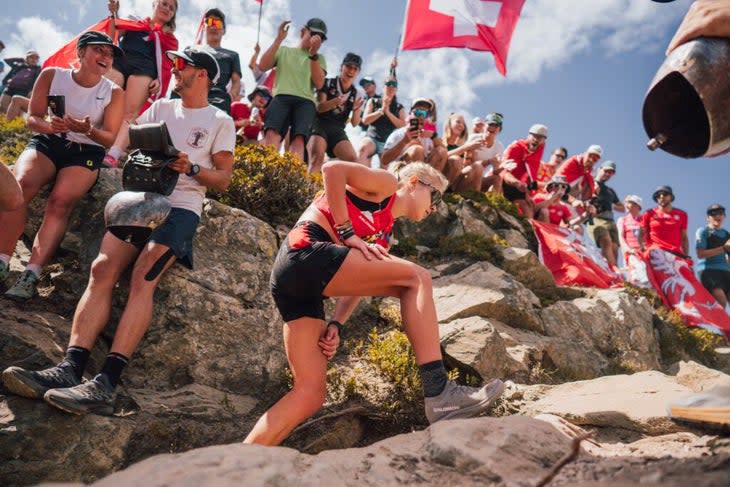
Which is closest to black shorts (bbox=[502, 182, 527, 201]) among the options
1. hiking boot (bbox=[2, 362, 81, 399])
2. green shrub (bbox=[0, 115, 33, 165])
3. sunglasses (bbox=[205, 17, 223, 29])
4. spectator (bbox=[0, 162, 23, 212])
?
sunglasses (bbox=[205, 17, 223, 29])

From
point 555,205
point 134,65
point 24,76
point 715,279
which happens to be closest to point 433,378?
point 134,65

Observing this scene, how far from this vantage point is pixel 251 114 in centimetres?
895

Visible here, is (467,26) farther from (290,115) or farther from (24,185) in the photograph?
(24,185)

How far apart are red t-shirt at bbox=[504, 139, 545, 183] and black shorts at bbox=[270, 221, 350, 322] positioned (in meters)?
7.27

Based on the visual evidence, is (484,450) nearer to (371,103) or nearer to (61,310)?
(61,310)

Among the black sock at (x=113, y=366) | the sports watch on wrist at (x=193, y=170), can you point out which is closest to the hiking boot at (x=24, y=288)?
the black sock at (x=113, y=366)

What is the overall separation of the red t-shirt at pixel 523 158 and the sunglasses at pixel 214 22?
553 centimetres

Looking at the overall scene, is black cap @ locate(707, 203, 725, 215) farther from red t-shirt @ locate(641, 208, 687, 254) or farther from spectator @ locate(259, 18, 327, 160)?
spectator @ locate(259, 18, 327, 160)

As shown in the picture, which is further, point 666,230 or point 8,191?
point 666,230

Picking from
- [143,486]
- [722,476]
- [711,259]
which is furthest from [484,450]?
[711,259]

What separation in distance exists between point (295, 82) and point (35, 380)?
509 cm

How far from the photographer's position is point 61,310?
4.43 m

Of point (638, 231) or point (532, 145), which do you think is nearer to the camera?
point (532, 145)

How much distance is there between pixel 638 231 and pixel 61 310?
34.2 feet
